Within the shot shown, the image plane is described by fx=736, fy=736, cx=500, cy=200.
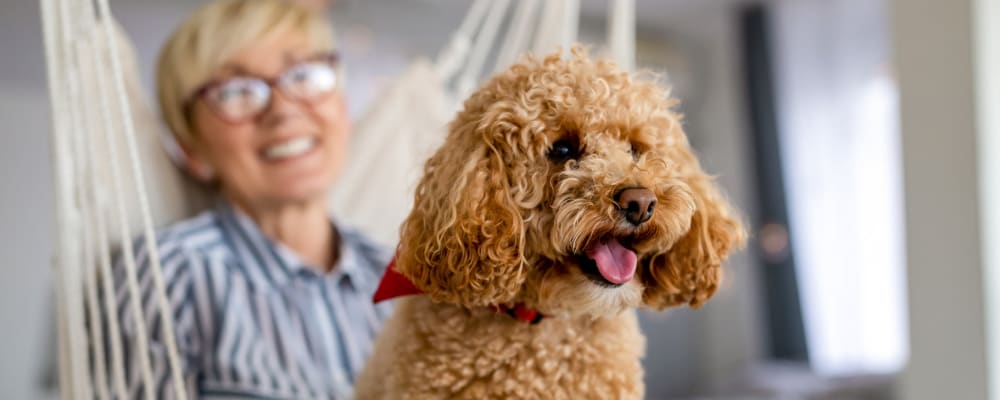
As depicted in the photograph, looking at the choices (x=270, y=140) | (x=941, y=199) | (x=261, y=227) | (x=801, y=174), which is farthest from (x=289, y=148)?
(x=801, y=174)

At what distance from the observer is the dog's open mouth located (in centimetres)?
59

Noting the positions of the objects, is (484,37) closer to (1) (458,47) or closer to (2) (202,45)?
(1) (458,47)

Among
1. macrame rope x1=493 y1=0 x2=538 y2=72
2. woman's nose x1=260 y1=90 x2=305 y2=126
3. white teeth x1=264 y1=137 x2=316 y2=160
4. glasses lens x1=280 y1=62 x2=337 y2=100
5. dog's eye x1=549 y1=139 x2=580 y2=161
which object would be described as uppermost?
macrame rope x1=493 y1=0 x2=538 y2=72

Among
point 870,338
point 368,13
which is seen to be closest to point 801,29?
point 870,338

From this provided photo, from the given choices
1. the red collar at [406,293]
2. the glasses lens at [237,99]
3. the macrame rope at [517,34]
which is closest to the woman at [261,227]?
the glasses lens at [237,99]

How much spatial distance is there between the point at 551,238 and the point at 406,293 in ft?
0.52

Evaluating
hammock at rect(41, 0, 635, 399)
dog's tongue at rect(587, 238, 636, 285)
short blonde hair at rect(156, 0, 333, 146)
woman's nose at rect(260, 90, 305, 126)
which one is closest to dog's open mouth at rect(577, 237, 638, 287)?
dog's tongue at rect(587, 238, 636, 285)

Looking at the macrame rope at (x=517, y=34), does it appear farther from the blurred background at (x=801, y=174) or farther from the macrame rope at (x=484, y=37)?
the blurred background at (x=801, y=174)

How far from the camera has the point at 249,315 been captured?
1075mm

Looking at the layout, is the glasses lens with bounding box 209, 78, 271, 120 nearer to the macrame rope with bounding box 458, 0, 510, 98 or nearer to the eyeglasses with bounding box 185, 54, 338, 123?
the eyeglasses with bounding box 185, 54, 338, 123

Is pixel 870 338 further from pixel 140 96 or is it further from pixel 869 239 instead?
pixel 140 96

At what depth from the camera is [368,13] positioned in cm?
313

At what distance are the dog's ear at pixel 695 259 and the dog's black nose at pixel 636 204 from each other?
0.09m

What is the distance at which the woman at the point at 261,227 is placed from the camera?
1041 millimetres
